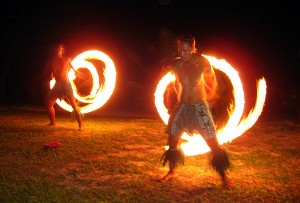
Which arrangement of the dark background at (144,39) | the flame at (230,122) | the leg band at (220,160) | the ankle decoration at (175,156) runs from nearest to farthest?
1. the leg band at (220,160)
2. the ankle decoration at (175,156)
3. the flame at (230,122)
4. the dark background at (144,39)

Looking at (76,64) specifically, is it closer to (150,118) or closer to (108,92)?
(108,92)

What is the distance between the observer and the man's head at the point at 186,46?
4.93 m

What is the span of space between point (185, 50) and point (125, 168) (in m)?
2.20

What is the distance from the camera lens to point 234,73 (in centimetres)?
634

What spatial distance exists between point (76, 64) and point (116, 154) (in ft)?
14.4

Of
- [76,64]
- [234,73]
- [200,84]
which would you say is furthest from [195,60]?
[76,64]

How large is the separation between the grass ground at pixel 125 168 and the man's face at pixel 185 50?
145 centimetres

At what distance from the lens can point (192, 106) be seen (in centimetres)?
503

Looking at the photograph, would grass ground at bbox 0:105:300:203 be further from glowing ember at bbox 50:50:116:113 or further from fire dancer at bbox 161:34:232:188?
glowing ember at bbox 50:50:116:113

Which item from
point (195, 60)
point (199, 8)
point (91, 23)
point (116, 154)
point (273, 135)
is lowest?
point (116, 154)

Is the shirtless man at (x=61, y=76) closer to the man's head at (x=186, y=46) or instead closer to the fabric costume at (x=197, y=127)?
the fabric costume at (x=197, y=127)

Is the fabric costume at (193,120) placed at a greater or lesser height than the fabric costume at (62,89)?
lesser

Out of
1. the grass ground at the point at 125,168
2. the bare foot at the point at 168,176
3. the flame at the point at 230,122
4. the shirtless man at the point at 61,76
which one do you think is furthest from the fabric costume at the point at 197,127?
the shirtless man at the point at 61,76

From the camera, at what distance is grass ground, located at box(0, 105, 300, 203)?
15.4 feet
